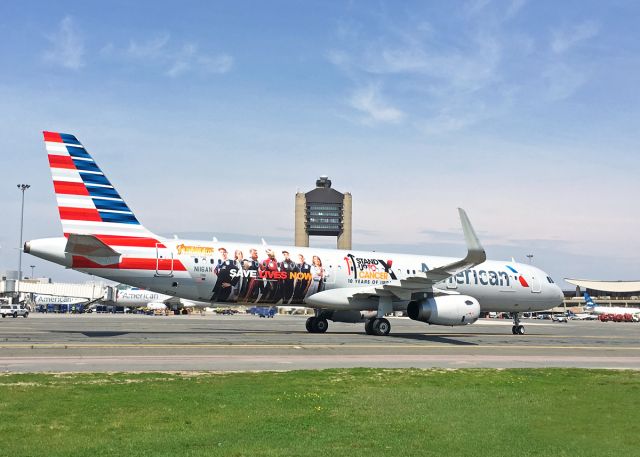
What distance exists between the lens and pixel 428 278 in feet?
97.0

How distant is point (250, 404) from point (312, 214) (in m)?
162

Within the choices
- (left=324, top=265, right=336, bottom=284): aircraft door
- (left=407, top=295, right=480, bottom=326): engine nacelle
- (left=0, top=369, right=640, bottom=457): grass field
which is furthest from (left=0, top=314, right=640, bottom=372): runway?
(left=324, top=265, right=336, bottom=284): aircraft door

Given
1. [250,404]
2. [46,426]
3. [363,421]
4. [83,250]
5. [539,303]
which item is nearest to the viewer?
[46,426]

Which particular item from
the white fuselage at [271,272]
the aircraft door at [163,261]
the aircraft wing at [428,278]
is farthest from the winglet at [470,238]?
the aircraft door at [163,261]

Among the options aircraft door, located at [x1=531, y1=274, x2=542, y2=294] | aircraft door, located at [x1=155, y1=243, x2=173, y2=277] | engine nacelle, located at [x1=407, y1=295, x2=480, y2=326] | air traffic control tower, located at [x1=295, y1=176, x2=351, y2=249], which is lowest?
engine nacelle, located at [x1=407, y1=295, x2=480, y2=326]

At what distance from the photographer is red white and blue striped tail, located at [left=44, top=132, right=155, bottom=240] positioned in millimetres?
26672

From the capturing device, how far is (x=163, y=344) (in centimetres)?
2294

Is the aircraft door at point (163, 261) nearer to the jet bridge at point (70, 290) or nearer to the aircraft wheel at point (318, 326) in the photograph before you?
Answer: the aircraft wheel at point (318, 326)

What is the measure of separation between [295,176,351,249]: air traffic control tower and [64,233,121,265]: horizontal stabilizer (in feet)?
476

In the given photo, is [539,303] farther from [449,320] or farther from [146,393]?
[146,393]

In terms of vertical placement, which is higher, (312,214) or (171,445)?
(312,214)

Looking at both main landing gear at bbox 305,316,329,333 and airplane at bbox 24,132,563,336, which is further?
main landing gear at bbox 305,316,329,333

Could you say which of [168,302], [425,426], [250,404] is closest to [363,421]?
[425,426]

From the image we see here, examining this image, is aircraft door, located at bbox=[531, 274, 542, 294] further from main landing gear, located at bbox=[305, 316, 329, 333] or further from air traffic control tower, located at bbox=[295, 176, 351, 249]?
air traffic control tower, located at bbox=[295, 176, 351, 249]
